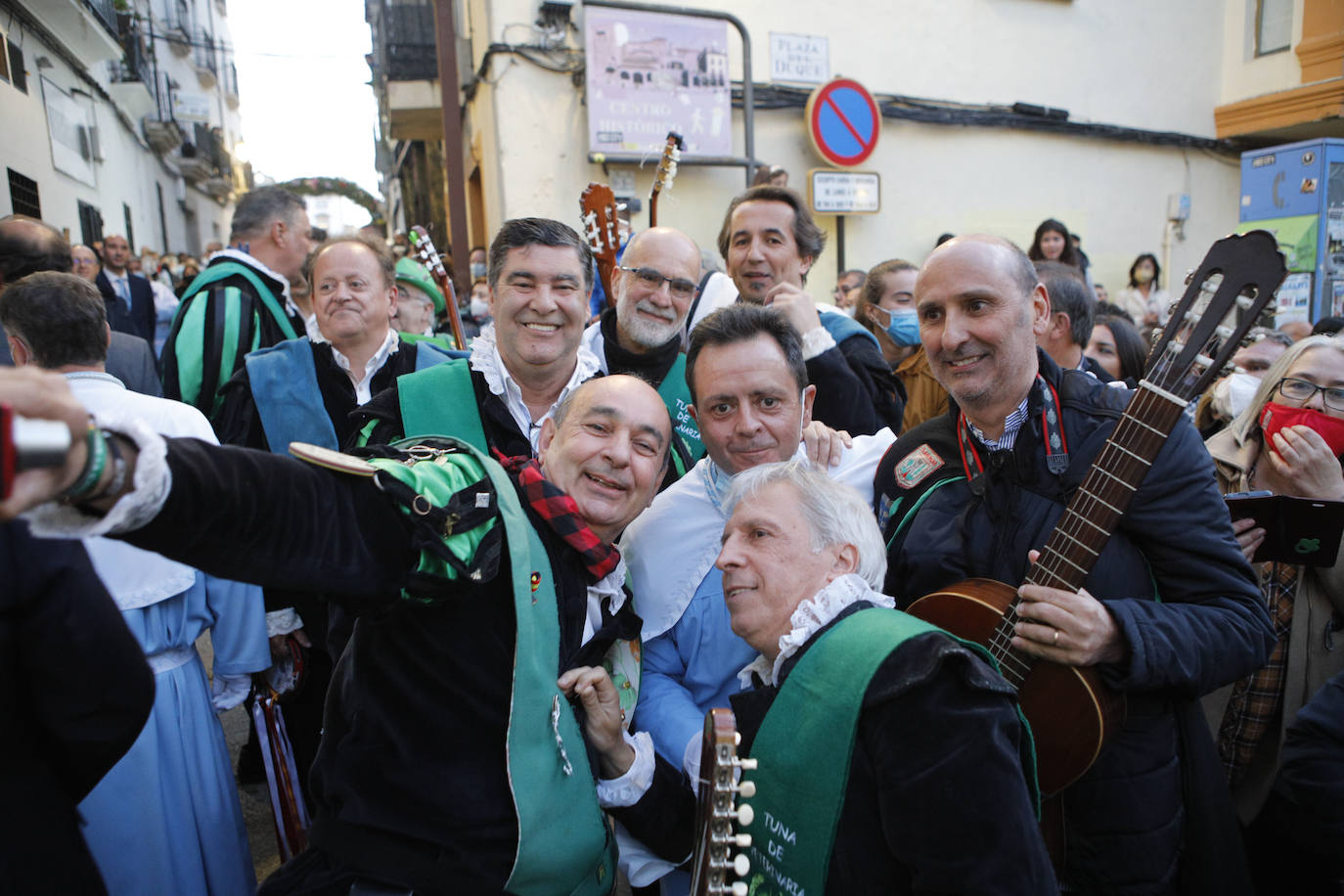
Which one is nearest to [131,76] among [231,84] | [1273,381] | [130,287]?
[130,287]

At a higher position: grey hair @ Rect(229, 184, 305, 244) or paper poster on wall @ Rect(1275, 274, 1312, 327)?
grey hair @ Rect(229, 184, 305, 244)

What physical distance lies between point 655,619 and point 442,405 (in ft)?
3.19

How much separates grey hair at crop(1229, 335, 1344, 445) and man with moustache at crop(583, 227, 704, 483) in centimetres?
191

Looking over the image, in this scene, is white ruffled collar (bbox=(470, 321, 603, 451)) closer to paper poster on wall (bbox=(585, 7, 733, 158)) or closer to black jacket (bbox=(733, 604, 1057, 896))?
black jacket (bbox=(733, 604, 1057, 896))

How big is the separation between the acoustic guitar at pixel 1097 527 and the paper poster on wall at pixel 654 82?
22.7ft

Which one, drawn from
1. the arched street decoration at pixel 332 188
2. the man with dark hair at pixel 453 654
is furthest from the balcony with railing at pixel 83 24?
the arched street decoration at pixel 332 188

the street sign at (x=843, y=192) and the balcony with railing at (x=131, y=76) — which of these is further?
the balcony with railing at (x=131, y=76)

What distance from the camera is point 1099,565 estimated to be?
1.92 m

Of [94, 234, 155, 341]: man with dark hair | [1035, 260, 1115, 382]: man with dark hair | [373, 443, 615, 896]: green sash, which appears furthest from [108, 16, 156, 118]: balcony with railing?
[373, 443, 615, 896]: green sash

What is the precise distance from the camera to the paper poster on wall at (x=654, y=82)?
838cm

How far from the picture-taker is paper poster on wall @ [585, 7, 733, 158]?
838cm

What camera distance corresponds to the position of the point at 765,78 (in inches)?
364

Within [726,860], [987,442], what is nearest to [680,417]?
[987,442]

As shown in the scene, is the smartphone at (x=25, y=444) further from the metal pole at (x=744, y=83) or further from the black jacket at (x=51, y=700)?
the metal pole at (x=744, y=83)
